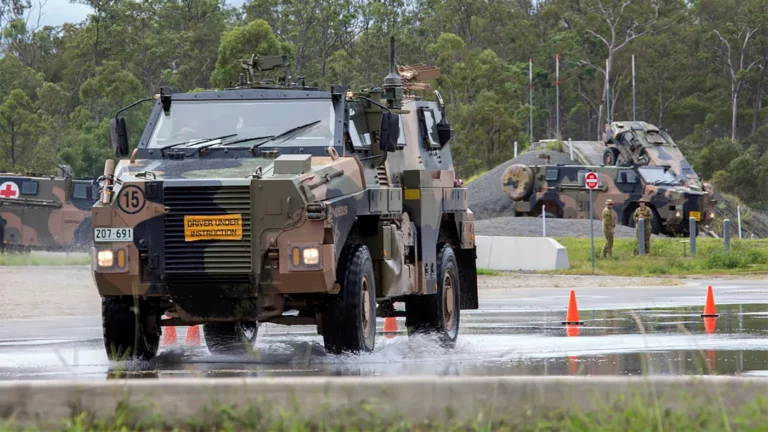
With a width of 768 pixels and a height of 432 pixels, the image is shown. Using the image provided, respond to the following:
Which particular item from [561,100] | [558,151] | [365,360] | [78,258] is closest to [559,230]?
[78,258]

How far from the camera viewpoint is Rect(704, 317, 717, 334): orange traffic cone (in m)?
15.8

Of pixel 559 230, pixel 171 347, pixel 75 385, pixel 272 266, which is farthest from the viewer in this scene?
pixel 559 230

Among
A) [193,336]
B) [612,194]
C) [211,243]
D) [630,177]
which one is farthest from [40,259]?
[211,243]

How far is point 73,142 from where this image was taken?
222 feet

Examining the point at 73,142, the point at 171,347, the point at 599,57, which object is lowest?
the point at 171,347

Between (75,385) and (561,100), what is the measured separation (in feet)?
285

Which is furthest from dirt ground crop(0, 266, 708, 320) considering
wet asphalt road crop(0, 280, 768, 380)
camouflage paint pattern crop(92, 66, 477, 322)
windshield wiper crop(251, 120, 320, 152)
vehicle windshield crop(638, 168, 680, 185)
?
vehicle windshield crop(638, 168, 680, 185)

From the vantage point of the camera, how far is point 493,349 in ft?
46.0

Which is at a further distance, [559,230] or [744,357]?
[559,230]

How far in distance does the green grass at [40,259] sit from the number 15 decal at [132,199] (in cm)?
2506

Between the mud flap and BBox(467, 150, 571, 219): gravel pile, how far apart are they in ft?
110

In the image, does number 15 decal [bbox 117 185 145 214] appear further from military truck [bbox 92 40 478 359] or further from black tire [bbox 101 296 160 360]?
black tire [bbox 101 296 160 360]

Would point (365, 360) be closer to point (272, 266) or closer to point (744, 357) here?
point (272, 266)

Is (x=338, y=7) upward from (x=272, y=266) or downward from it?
upward
